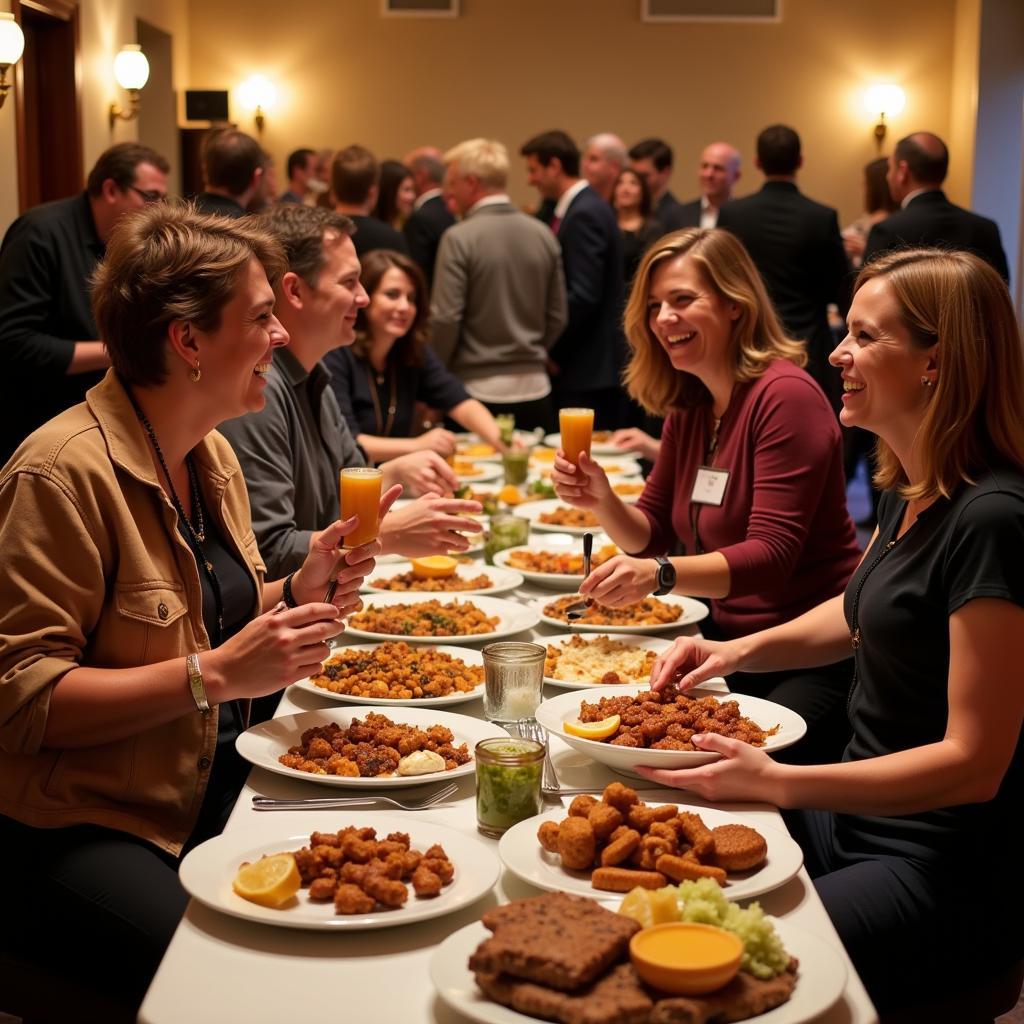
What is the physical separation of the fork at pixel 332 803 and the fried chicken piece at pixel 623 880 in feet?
1.10

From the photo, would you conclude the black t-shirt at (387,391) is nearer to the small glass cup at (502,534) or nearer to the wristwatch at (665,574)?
the small glass cup at (502,534)

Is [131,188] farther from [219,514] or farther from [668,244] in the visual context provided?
[219,514]

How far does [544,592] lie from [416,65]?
9127 mm

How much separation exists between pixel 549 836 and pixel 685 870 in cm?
16

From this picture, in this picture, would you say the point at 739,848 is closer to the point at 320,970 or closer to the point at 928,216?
the point at 320,970

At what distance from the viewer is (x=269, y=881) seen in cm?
135

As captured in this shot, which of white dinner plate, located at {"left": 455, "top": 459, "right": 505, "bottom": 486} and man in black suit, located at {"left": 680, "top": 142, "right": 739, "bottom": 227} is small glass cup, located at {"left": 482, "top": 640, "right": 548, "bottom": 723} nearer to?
white dinner plate, located at {"left": 455, "top": 459, "right": 505, "bottom": 486}

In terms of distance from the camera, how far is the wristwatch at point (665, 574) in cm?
255

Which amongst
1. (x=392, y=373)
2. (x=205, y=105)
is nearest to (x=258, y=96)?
(x=205, y=105)

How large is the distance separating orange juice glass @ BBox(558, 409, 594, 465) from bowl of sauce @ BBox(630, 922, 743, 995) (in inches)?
71.8

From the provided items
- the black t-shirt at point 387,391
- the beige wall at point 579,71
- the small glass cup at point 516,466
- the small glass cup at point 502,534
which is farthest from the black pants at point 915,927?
the beige wall at point 579,71

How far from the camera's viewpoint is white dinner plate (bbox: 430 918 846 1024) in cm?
112

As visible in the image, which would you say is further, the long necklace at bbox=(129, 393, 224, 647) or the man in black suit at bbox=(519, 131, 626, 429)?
the man in black suit at bbox=(519, 131, 626, 429)

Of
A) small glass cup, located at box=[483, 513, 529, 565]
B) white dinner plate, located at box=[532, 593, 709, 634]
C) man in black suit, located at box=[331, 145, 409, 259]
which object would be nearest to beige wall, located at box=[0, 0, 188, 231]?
man in black suit, located at box=[331, 145, 409, 259]
